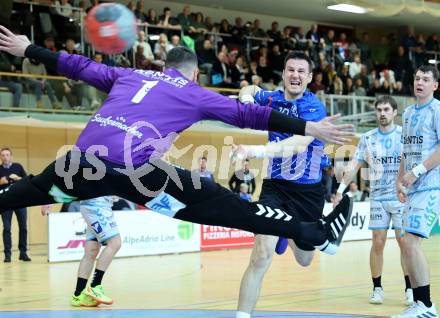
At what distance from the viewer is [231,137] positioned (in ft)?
81.9

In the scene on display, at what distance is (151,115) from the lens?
6.18 metres

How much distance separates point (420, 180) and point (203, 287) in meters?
4.40

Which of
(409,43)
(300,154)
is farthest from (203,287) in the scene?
(409,43)

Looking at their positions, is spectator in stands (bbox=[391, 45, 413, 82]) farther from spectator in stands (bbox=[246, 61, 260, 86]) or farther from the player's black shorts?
the player's black shorts

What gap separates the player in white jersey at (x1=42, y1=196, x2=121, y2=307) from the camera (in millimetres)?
9719

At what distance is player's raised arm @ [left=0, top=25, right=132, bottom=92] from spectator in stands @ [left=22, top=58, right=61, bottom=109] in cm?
1217

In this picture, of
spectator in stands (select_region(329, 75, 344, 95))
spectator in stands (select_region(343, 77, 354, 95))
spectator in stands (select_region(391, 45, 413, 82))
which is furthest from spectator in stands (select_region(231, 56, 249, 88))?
spectator in stands (select_region(391, 45, 413, 82))

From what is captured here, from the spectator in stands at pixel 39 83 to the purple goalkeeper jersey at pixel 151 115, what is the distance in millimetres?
12790

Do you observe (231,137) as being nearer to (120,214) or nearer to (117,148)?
(120,214)

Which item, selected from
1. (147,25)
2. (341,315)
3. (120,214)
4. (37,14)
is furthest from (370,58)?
(341,315)

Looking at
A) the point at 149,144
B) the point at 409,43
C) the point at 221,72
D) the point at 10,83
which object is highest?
the point at 409,43

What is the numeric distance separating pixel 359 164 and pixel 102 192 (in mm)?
5258

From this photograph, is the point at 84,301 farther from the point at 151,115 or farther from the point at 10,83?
the point at 10,83

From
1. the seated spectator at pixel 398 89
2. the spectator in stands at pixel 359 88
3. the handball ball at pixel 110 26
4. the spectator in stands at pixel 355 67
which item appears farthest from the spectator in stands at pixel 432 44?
the handball ball at pixel 110 26
